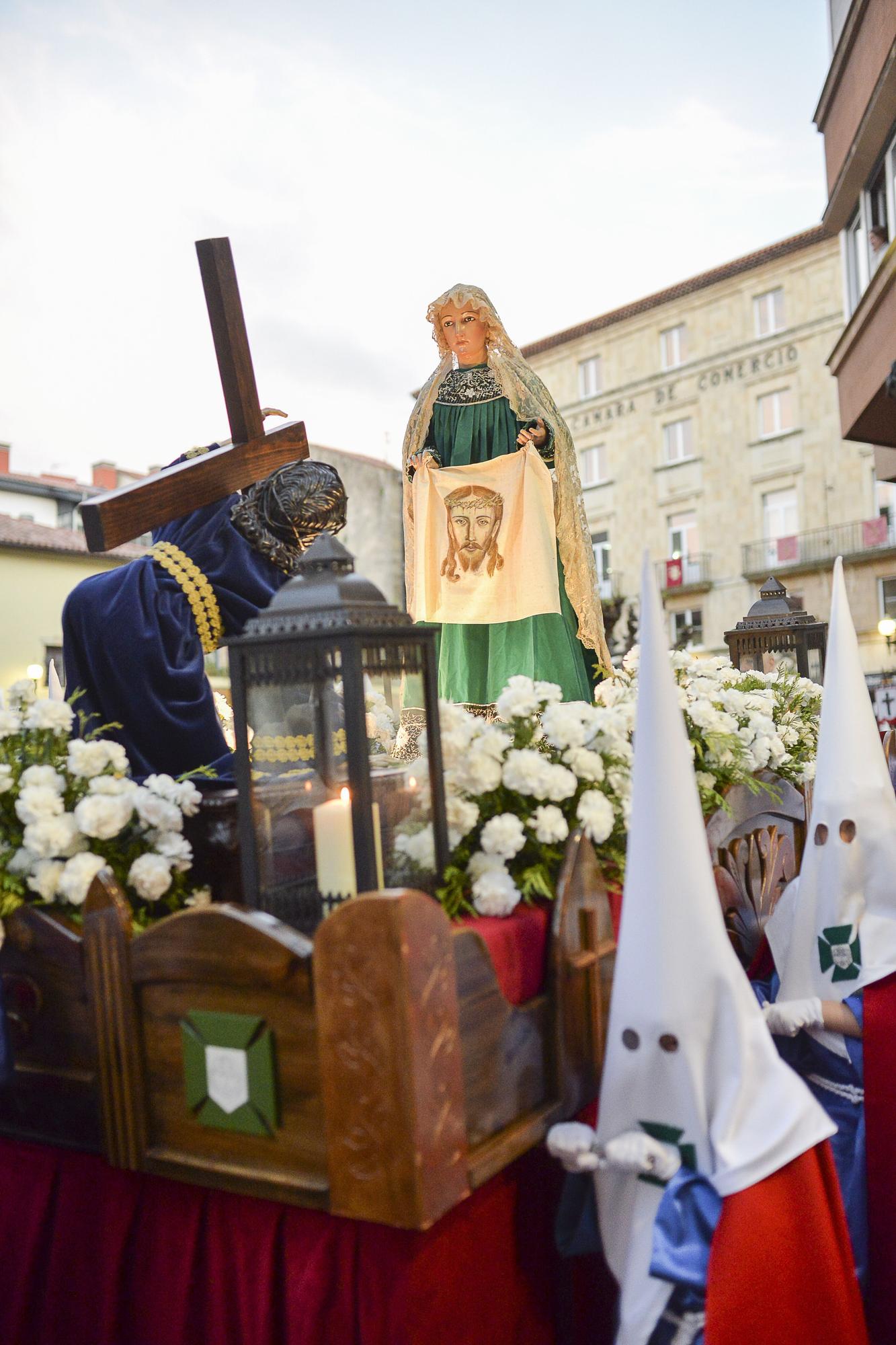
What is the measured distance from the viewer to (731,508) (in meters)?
25.1

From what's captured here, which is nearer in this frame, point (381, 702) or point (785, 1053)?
point (381, 702)

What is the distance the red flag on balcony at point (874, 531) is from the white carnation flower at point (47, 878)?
22972 millimetres

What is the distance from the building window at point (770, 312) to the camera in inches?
950

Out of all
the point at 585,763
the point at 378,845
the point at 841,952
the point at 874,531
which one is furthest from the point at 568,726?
the point at 874,531

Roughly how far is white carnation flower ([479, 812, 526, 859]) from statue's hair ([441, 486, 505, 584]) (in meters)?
2.49

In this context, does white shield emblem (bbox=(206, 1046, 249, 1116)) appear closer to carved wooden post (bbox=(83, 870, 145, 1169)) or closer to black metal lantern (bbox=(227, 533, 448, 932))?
carved wooden post (bbox=(83, 870, 145, 1169))

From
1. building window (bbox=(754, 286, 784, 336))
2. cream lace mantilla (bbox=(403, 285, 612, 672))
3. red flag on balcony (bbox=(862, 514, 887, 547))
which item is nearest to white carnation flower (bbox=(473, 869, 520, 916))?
cream lace mantilla (bbox=(403, 285, 612, 672))

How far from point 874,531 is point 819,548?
123 cm

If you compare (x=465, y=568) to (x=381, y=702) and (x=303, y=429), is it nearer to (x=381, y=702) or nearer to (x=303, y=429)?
(x=303, y=429)

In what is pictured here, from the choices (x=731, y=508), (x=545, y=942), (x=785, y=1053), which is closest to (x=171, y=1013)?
(x=545, y=942)

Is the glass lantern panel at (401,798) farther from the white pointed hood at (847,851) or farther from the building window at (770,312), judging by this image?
the building window at (770,312)

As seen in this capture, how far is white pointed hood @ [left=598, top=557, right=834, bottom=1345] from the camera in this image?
73.4 inches

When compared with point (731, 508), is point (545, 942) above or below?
below

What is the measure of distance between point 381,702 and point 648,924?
0.83 metres
